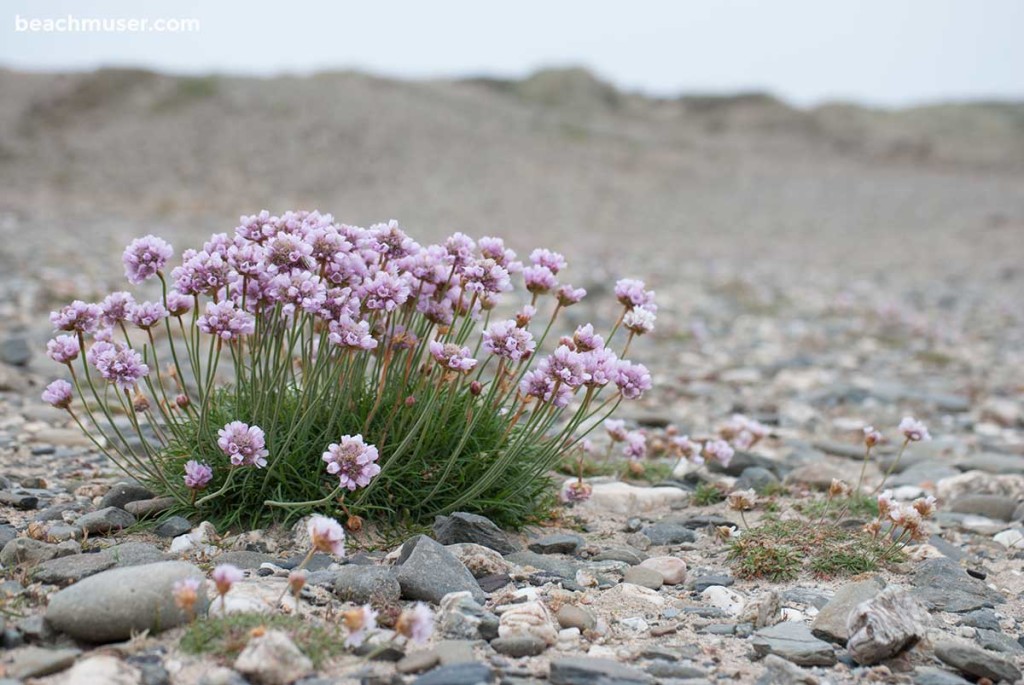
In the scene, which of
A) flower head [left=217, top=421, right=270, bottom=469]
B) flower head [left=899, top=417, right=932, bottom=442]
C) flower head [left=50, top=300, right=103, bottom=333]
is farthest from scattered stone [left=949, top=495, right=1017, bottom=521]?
flower head [left=50, top=300, right=103, bottom=333]

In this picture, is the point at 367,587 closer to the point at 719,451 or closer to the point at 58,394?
the point at 58,394

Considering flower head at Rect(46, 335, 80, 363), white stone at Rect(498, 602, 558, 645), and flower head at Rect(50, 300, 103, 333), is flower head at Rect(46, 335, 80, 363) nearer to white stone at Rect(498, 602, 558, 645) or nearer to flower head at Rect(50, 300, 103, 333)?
flower head at Rect(50, 300, 103, 333)

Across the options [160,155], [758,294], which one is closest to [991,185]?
[758,294]

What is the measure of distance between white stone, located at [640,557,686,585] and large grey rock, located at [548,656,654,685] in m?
1.06

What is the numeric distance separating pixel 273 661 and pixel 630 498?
279cm

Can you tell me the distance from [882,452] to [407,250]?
4523mm

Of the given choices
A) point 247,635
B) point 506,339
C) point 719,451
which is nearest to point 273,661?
point 247,635

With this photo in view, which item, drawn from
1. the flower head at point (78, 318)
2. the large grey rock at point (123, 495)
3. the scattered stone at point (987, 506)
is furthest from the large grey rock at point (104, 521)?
the scattered stone at point (987, 506)

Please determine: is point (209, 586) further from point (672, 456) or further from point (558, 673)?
point (672, 456)

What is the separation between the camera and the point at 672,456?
6.14m

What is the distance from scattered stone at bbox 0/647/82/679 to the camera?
2.59 m

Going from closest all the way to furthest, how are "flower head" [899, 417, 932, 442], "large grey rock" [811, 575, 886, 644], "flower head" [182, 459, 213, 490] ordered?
1. "large grey rock" [811, 575, 886, 644]
2. "flower head" [182, 459, 213, 490]
3. "flower head" [899, 417, 932, 442]

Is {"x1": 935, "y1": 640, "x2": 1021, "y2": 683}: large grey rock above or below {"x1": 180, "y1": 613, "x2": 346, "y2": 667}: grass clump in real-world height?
below

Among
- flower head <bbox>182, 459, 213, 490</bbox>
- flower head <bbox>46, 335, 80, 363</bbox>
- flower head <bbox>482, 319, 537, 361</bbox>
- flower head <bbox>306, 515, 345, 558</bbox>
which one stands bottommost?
flower head <bbox>182, 459, 213, 490</bbox>
